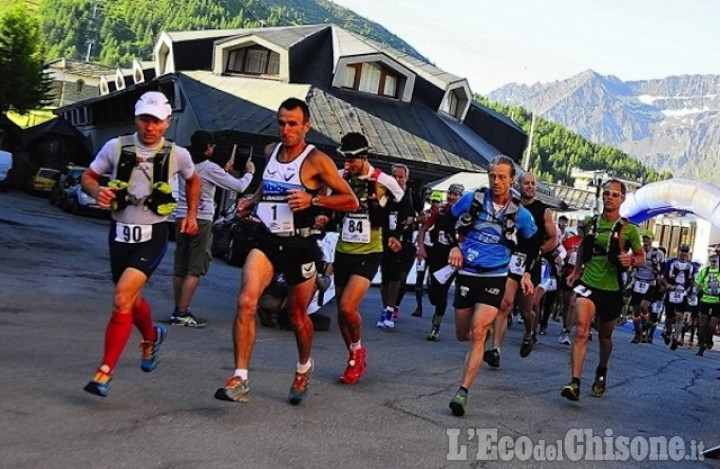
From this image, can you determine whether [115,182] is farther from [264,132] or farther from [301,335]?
[264,132]

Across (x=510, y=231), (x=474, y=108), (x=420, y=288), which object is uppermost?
(x=474, y=108)

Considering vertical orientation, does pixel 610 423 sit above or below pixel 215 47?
below

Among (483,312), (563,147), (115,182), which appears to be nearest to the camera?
(115,182)

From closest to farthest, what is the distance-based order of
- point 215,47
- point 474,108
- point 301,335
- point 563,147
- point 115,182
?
point 115,182, point 301,335, point 215,47, point 474,108, point 563,147

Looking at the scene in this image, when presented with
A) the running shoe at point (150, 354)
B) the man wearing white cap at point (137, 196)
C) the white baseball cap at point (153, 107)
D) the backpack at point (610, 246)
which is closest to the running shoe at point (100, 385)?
the man wearing white cap at point (137, 196)

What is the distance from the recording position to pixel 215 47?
44.7m

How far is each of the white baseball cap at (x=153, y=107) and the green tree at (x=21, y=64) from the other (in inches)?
2365

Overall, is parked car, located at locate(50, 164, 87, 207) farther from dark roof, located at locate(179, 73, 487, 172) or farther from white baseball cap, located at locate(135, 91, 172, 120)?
white baseball cap, located at locate(135, 91, 172, 120)

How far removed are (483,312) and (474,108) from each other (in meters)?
48.0

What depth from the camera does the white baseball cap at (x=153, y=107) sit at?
6.59 m

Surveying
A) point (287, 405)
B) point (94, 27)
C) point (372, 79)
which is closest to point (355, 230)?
point (287, 405)

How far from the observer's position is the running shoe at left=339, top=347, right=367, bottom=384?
8.33 m

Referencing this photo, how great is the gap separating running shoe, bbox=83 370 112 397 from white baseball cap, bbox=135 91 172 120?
172cm

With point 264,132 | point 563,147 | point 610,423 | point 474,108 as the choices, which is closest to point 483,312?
point 610,423
